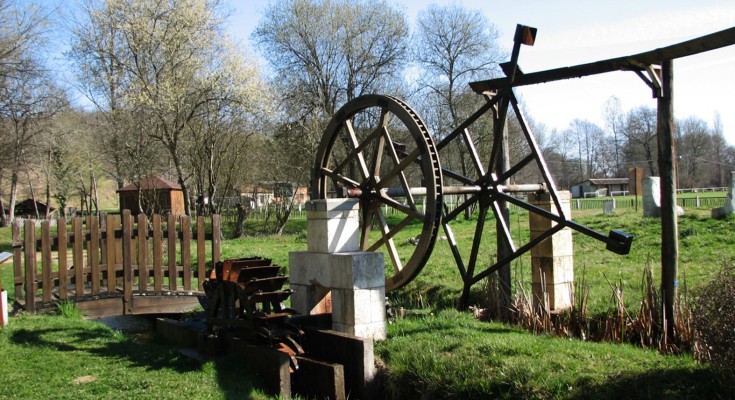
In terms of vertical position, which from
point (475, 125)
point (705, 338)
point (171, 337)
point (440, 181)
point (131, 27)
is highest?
point (131, 27)

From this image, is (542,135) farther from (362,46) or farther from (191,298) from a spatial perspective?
(191,298)

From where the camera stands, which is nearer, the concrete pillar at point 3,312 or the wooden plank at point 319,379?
the wooden plank at point 319,379

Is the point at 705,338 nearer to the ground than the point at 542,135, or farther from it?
nearer to the ground

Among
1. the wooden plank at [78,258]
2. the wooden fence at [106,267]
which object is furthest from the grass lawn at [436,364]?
the wooden plank at [78,258]

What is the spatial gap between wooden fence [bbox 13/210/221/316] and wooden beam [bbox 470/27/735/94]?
19.4ft

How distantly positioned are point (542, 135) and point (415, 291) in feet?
120

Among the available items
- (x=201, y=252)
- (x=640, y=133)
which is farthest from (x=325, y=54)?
(x=640, y=133)

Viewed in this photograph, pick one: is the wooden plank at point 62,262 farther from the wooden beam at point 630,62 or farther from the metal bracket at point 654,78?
the metal bracket at point 654,78

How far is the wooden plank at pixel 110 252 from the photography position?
35.5 ft

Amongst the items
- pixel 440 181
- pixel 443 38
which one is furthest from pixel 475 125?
pixel 440 181

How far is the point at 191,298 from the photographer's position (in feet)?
38.0

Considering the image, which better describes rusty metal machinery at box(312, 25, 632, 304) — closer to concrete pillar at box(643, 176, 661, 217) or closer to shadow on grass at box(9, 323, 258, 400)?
shadow on grass at box(9, 323, 258, 400)

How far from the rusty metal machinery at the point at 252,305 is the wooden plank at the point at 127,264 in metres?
2.81

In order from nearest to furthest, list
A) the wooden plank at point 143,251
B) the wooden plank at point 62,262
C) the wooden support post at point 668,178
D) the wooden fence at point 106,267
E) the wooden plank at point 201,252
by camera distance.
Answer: the wooden support post at point 668,178 < the wooden fence at point 106,267 < the wooden plank at point 62,262 < the wooden plank at point 143,251 < the wooden plank at point 201,252
